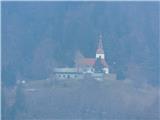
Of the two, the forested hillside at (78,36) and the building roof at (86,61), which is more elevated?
the forested hillside at (78,36)

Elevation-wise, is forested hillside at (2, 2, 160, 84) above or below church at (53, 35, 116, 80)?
above

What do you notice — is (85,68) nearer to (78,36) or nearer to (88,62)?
(88,62)

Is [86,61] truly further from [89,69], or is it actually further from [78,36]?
[78,36]

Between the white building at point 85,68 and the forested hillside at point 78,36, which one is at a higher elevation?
the forested hillside at point 78,36

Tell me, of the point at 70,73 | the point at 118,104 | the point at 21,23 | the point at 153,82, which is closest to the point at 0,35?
the point at 21,23

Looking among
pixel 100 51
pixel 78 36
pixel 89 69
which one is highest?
pixel 78 36

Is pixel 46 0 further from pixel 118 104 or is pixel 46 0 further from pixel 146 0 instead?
pixel 118 104

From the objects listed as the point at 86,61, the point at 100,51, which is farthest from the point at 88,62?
the point at 100,51

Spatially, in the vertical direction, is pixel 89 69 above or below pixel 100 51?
below
